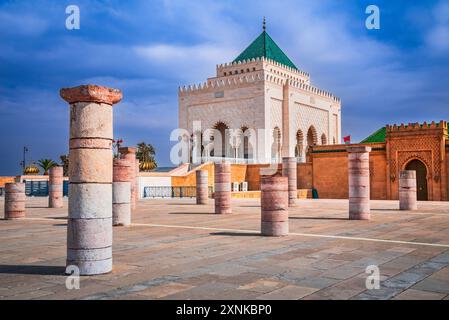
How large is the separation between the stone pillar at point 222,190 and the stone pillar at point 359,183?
3534mm

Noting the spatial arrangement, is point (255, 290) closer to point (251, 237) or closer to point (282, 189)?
point (251, 237)

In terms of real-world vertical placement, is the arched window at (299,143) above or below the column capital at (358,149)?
above

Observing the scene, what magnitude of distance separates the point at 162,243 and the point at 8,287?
118 inches

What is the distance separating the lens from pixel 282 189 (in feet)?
26.8

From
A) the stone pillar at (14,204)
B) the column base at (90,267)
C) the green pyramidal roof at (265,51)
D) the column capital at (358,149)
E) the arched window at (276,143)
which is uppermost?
the green pyramidal roof at (265,51)

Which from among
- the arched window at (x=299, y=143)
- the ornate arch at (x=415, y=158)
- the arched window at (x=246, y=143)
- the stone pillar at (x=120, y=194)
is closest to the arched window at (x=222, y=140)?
the arched window at (x=246, y=143)

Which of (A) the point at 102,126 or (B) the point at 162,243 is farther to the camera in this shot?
(B) the point at 162,243

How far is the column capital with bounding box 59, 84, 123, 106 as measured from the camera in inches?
193

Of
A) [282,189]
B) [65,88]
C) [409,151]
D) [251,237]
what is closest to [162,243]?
[251,237]

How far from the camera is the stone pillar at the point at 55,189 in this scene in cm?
1619

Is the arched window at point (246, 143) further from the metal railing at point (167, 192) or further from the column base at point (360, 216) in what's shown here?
the column base at point (360, 216)

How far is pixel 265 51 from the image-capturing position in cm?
3891

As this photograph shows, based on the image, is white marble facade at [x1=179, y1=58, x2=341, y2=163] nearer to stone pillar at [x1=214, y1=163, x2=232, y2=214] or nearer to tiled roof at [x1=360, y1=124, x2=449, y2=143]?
tiled roof at [x1=360, y1=124, x2=449, y2=143]

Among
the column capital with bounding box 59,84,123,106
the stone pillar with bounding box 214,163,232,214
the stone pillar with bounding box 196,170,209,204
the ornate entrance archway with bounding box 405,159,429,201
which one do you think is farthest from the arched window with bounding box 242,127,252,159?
the column capital with bounding box 59,84,123,106
